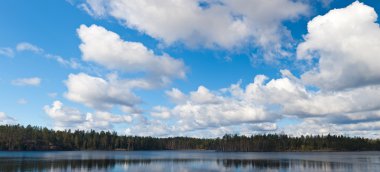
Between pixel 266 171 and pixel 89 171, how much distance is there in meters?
34.7

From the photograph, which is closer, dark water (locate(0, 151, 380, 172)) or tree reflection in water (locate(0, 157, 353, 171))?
tree reflection in water (locate(0, 157, 353, 171))

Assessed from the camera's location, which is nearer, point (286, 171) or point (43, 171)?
point (43, 171)

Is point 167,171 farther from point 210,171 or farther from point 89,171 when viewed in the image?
point 89,171

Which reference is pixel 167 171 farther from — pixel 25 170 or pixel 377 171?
pixel 377 171

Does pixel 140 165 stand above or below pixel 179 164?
above

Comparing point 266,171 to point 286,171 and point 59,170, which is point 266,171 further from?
point 59,170

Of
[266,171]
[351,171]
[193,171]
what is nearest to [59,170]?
[193,171]

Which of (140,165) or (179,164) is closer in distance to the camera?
(140,165)

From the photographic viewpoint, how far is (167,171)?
70938mm

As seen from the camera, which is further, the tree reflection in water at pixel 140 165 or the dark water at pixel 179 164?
the dark water at pixel 179 164

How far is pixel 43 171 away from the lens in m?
65.8

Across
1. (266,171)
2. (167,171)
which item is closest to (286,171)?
(266,171)

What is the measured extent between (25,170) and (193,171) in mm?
31544

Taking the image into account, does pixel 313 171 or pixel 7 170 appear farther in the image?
pixel 313 171
